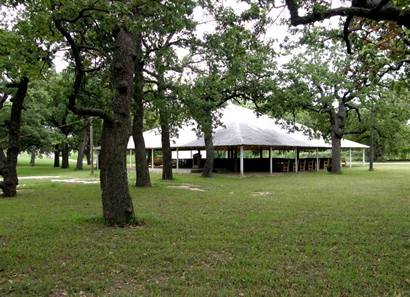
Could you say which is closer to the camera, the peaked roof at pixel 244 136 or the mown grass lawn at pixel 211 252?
the mown grass lawn at pixel 211 252

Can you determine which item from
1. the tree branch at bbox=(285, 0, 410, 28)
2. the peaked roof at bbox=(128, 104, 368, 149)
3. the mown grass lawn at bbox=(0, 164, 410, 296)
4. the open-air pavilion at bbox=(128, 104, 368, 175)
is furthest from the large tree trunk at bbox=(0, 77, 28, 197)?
the open-air pavilion at bbox=(128, 104, 368, 175)

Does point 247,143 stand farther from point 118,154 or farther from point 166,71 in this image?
point 118,154

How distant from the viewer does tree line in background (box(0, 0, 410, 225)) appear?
8.33m

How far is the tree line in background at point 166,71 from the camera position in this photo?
8.33m

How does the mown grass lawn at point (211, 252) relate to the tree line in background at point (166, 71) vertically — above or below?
below

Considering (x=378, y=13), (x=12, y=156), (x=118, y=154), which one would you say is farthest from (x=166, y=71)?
(x=378, y=13)

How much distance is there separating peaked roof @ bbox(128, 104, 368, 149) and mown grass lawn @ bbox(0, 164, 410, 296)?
16128mm

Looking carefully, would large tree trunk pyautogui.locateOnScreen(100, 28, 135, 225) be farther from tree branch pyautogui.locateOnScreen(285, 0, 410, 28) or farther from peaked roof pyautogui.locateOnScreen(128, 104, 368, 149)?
peaked roof pyautogui.locateOnScreen(128, 104, 368, 149)

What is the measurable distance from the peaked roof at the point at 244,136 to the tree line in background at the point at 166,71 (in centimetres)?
204

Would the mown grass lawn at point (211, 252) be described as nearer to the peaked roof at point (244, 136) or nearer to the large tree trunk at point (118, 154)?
the large tree trunk at point (118, 154)

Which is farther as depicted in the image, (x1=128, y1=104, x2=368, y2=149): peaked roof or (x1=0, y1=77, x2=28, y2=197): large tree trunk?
(x1=128, y1=104, x2=368, y2=149): peaked roof

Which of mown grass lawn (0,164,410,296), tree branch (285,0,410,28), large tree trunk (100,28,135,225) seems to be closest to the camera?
mown grass lawn (0,164,410,296)

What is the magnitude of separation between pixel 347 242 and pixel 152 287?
3.76 m

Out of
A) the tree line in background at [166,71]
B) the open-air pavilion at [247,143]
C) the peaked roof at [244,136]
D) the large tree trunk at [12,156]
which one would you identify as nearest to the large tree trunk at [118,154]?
the tree line in background at [166,71]
